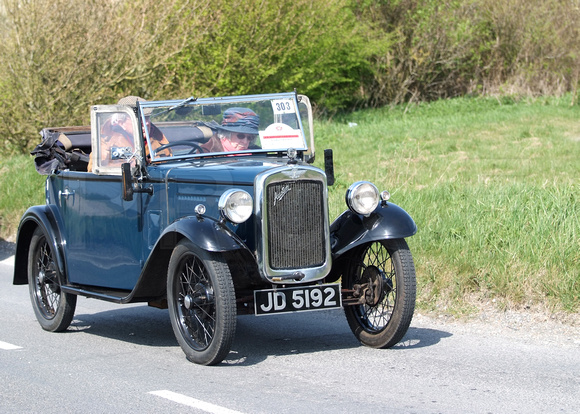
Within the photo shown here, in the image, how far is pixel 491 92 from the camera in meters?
25.8

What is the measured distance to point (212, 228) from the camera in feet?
18.2

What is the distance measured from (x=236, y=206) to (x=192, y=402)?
137 cm

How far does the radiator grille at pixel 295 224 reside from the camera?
18.7 feet

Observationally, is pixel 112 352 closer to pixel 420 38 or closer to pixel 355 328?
pixel 355 328

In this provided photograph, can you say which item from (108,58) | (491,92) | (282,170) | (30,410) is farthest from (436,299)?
(491,92)

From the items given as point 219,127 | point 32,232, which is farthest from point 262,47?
point 219,127

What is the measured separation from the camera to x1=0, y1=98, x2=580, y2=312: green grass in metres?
7.27

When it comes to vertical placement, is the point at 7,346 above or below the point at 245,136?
below

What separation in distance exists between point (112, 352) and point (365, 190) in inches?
86.2

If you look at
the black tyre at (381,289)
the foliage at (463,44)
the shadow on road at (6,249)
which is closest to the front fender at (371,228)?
the black tyre at (381,289)

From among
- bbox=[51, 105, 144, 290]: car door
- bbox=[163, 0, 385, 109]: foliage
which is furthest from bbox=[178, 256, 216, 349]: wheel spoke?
bbox=[163, 0, 385, 109]: foliage

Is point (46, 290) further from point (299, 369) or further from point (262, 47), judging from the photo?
point (262, 47)

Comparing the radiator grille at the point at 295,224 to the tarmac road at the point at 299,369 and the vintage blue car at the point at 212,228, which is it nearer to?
the vintage blue car at the point at 212,228

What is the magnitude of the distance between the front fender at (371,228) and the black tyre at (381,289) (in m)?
0.12
